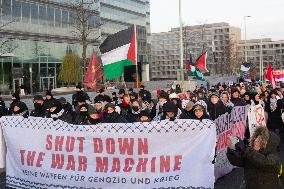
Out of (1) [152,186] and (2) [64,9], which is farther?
(2) [64,9]

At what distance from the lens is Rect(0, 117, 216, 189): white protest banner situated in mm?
6766

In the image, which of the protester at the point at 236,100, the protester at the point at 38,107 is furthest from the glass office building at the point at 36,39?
the protester at the point at 236,100

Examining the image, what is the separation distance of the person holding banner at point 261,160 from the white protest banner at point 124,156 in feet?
6.97

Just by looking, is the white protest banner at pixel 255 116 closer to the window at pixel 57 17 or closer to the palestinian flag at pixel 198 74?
the palestinian flag at pixel 198 74

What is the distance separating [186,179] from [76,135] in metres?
1.85

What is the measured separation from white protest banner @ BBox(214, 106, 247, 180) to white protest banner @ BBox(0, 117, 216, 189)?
1383mm

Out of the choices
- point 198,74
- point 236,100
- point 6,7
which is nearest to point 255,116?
point 236,100

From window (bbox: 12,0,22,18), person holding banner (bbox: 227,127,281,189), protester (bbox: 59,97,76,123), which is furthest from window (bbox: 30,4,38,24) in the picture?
person holding banner (bbox: 227,127,281,189)

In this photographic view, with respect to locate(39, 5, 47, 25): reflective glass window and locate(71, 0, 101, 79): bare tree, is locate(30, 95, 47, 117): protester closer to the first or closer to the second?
locate(71, 0, 101, 79): bare tree

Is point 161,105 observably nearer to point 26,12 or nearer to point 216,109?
point 216,109

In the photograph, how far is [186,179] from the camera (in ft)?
22.1

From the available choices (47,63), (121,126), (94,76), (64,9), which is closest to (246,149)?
(121,126)

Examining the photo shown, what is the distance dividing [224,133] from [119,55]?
12.7ft

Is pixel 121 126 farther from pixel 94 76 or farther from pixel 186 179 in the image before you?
pixel 94 76
